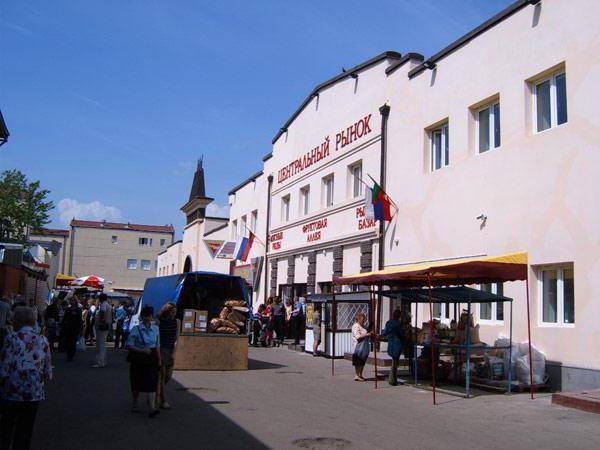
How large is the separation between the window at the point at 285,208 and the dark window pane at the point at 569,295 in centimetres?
1785

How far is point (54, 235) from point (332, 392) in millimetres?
75127

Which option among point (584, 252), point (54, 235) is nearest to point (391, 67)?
point (584, 252)

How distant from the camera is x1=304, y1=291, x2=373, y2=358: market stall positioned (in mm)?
19438

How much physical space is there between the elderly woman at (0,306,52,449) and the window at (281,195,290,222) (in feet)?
76.8

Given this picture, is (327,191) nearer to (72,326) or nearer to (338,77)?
(338,77)

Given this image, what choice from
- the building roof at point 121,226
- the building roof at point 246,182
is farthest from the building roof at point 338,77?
the building roof at point 121,226

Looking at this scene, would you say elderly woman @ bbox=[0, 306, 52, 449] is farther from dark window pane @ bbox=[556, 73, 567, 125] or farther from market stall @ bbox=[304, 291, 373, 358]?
market stall @ bbox=[304, 291, 373, 358]

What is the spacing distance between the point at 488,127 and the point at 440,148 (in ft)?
7.06

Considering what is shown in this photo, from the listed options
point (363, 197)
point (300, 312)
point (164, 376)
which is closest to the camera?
point (164, 376)

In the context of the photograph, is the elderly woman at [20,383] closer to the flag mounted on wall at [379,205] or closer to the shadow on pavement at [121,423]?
the shadow on pavement at [121,423]

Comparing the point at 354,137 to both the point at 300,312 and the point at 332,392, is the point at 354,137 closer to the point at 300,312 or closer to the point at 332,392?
the point at 300,312

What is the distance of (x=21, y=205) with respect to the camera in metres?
42.1

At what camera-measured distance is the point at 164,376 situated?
1019 cm

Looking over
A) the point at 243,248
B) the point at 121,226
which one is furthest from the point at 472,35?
the point at 121,226
